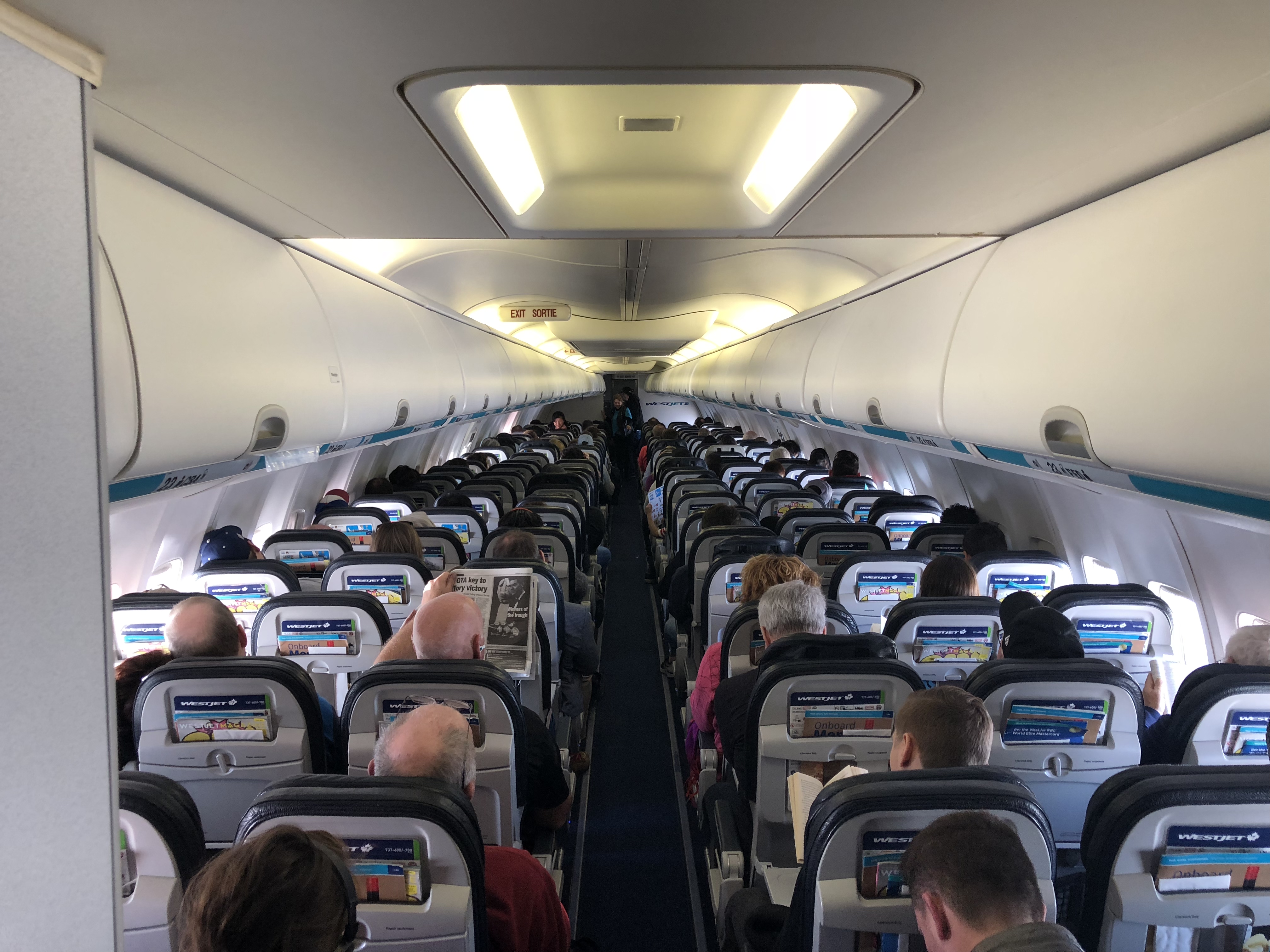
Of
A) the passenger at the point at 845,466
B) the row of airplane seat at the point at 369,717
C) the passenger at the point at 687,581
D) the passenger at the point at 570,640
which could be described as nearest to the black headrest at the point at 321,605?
the row of airplane seat at the point at 369,717

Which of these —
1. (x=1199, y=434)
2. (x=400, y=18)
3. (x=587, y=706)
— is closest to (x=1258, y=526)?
(x=1199, y=434)

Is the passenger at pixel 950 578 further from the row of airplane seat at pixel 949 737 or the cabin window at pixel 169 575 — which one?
the cabin window at pixel 169 575

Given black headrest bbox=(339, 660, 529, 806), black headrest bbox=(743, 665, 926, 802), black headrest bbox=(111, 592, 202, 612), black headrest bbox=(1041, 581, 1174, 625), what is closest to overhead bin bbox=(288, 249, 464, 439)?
black headrest bbox=(111, 592, 202, 612)

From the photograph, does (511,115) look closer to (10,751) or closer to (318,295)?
(318,295)

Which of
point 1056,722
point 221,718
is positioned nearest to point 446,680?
point 221,718

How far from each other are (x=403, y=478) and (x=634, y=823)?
23.2ft

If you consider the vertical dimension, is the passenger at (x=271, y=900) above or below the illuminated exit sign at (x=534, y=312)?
below

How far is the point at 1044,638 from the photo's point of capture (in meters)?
3.46

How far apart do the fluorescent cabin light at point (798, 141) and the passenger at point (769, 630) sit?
1.88 meters

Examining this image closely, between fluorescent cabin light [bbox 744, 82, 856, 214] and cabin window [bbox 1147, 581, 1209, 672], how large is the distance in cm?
364

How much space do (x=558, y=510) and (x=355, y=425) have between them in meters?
2.96

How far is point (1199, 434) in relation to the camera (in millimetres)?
2350

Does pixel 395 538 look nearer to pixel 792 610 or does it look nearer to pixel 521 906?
pixel 792 610

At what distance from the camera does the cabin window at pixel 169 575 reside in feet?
22.0
